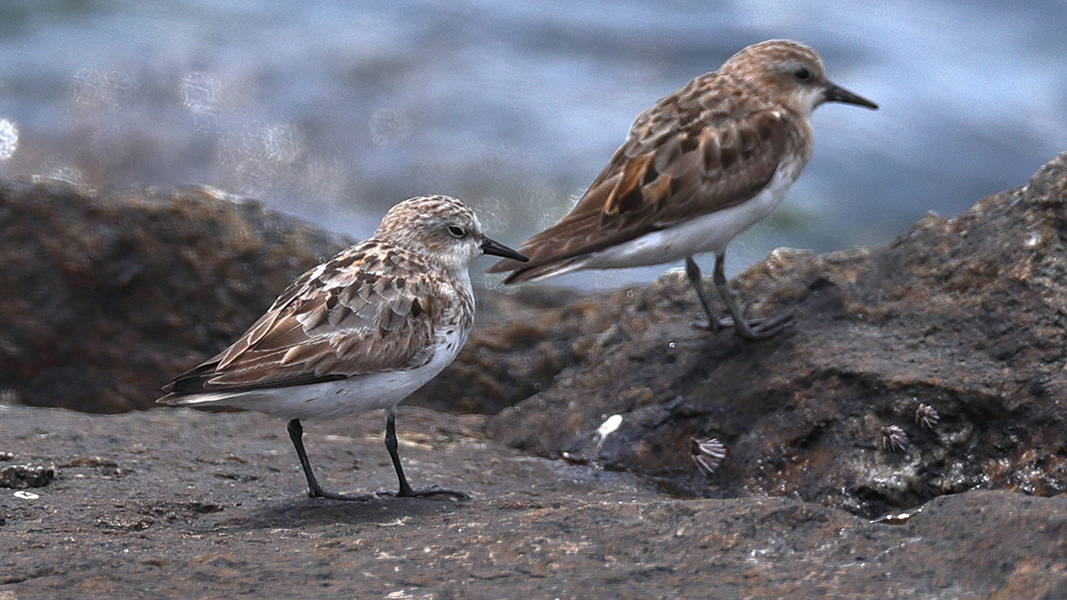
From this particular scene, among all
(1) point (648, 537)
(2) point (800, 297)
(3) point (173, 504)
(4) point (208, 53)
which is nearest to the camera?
(1) point (648, 537)

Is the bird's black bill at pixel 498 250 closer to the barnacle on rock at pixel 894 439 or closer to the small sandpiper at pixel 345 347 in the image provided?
the small sandpiper at pixel 345 347

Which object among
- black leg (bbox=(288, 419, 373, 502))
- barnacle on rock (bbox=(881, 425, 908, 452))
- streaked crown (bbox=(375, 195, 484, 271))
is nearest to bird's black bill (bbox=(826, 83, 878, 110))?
streaked crown (bbox=(375, 195, 484, 271))

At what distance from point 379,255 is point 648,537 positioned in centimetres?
293

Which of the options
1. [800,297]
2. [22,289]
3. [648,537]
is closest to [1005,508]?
[648,537]

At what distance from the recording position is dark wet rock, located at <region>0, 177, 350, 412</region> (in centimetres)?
805

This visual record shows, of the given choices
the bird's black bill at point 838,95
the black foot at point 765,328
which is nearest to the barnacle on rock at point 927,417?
the black foot at point 765,328

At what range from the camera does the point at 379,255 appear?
6188 mm

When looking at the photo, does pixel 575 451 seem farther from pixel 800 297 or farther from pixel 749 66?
pixel 749 66

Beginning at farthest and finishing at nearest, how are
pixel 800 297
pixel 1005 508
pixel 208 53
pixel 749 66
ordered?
pixel 208 53 → pixel 749 66 → pixel 800 297 → pixel 1005 508

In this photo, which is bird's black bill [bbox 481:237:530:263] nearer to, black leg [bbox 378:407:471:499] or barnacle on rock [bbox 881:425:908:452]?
black leg [bbox 378:407:471:499]

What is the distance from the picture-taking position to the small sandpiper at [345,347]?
17.4 ft

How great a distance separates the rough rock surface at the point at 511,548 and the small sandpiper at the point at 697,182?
2088 mm

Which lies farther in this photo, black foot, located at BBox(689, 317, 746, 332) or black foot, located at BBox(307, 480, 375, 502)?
black foot, located at BBox(689, 317, 746, 332)

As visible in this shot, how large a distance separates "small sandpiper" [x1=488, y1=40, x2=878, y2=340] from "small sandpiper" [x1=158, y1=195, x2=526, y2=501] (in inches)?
41.8
